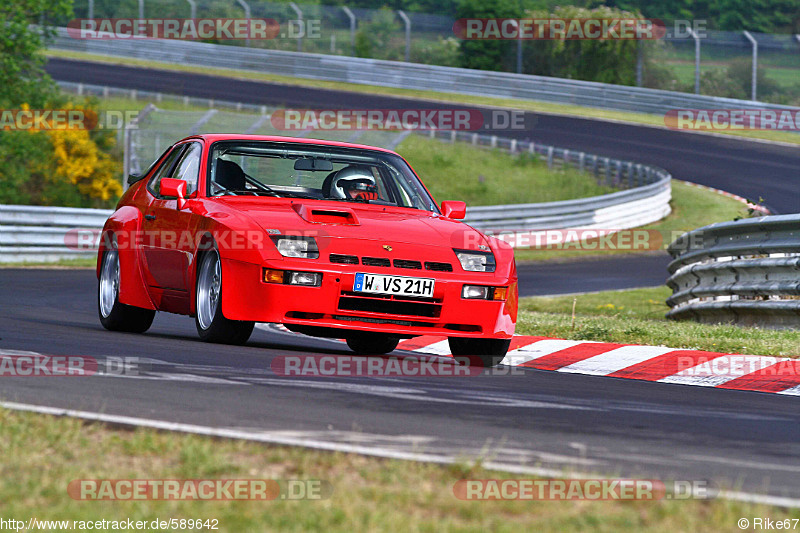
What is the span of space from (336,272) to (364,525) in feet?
14.7

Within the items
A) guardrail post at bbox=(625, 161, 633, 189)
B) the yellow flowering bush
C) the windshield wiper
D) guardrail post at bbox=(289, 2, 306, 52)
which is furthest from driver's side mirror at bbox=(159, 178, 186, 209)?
guardrail post at bbox=(289, 2, 306, 52)

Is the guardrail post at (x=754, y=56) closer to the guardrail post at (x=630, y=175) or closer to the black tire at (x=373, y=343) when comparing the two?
the guardrail post at (x=630, y=175)

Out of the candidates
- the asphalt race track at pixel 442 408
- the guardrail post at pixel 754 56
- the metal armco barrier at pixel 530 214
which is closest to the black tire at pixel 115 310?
the asphalt race track at pixel 442 408

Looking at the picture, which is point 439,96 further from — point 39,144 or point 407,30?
point 39,144

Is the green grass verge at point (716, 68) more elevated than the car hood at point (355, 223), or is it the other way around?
the car hood at point (355, 223)

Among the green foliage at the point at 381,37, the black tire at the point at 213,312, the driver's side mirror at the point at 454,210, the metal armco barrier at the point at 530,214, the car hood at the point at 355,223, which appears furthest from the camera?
the green foliage at the point at 381,37

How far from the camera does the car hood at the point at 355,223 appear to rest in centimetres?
831

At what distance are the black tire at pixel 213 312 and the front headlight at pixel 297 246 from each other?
468 mm

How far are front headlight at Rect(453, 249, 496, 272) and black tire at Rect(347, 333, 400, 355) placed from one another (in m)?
1.34

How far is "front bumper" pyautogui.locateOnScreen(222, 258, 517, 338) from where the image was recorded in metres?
8.07

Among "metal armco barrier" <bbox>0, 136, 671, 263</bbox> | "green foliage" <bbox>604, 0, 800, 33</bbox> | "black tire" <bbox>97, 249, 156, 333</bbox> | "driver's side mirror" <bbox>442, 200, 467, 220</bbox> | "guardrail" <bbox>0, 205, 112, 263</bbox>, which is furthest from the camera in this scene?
"green foliage" <bbox>604, 0, 800, 33</bbox>

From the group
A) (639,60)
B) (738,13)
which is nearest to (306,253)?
(639,60)

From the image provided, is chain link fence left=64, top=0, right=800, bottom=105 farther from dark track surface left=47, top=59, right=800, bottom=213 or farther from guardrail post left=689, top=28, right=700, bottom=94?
dark track surface left=47, top=59, right=800, bottom=213

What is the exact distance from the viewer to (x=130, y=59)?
5366cm
